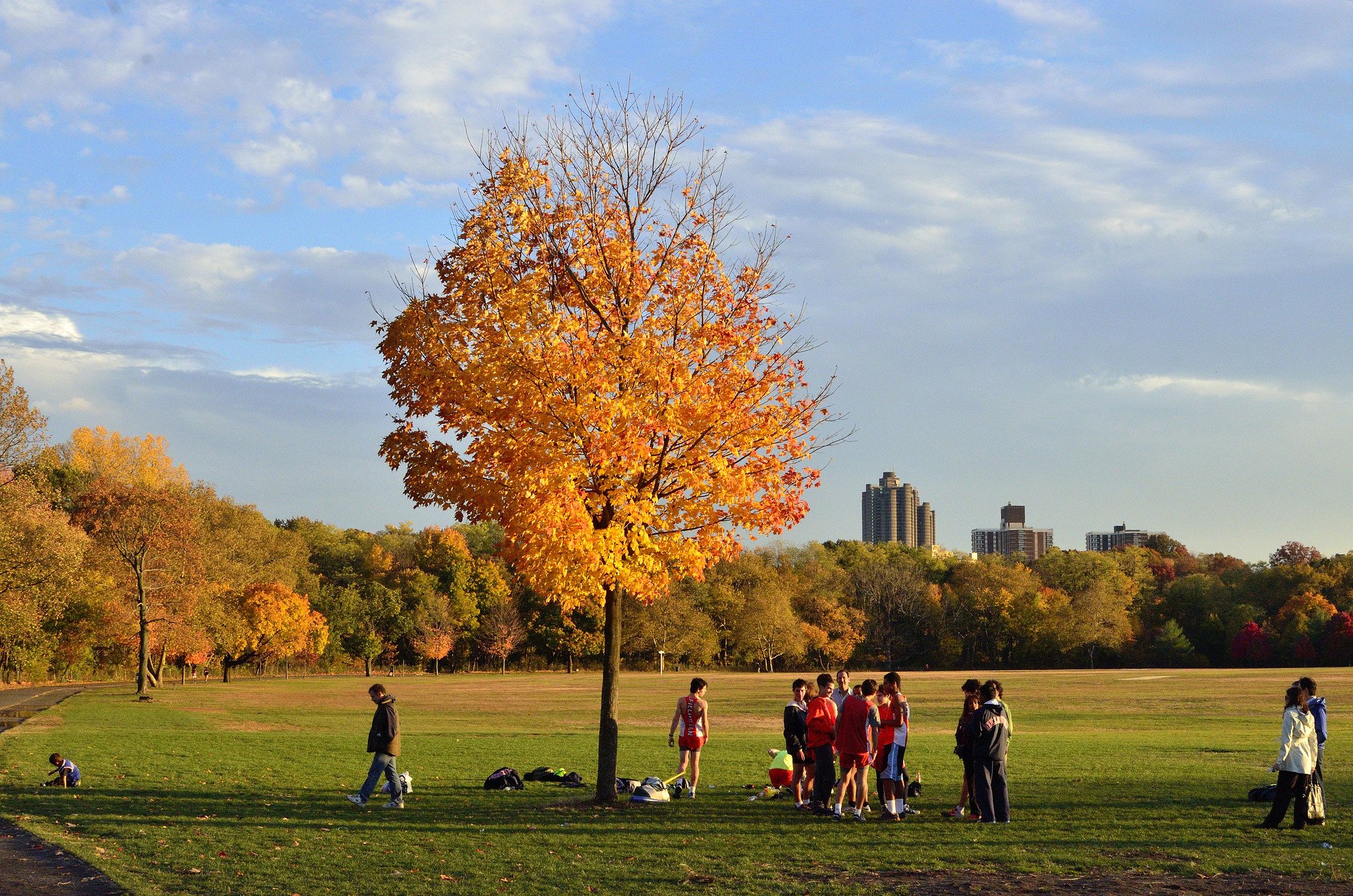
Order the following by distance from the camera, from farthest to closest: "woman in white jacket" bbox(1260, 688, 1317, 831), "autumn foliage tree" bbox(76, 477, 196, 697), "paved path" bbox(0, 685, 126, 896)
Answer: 1. "autumn foliage tree" bbox(76, 477, 196, 697)
2. "woman in white jacket" bbox(1260, 688, 1317, 831)
3. "paved path" bbox(0, 685, 126, 896)

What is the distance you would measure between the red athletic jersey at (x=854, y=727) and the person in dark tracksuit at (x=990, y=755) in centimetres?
147

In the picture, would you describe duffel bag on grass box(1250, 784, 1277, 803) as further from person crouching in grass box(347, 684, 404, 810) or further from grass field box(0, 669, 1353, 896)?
person crouching in grass box(347, 684, 404, 810)

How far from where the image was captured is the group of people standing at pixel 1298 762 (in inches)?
554

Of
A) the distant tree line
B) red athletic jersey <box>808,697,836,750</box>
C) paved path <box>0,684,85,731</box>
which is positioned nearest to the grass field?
red athletic jersey <box>808,697,836,750</box>

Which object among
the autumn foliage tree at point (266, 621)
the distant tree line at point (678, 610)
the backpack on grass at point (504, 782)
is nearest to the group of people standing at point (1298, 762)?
the backpack on grass at point (504, 782)

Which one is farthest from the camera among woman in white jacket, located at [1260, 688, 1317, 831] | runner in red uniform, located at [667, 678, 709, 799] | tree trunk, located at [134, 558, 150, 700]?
tree trunk, located at [134, 558, 150, 700]

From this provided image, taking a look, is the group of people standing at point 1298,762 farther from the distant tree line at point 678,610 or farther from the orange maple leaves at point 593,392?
the distant tree line at point 678,610

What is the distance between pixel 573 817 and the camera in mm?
15164

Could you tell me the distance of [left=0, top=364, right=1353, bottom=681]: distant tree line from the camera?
7256 centimetres

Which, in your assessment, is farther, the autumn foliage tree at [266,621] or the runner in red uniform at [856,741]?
the autumn foliage tree at [266,621]

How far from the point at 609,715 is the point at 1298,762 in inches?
377

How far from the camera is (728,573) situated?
357ft

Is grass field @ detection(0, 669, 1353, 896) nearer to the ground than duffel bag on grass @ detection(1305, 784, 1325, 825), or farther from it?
nearer to the ground

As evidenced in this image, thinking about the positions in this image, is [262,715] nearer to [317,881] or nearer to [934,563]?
[317,881]
